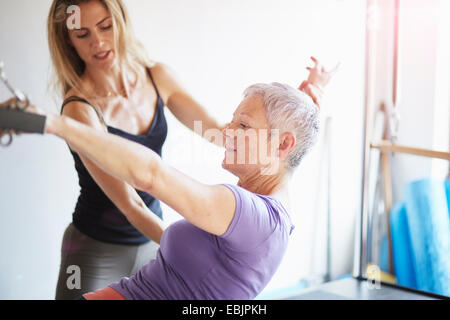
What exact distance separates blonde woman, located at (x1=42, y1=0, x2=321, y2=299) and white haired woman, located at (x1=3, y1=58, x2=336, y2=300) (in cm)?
24

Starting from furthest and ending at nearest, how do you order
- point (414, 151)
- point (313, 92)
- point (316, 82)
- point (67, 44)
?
point (414, 151) → point (316, 82) → point (313, 92) → point (67, 44)

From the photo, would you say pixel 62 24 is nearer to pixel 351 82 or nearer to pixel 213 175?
pixel 213 175

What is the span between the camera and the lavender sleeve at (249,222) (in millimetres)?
1162

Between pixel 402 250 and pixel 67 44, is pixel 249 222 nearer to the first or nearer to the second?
pixel 67 44

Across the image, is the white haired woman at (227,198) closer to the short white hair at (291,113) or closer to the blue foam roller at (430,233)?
the short white hair at (291,113)

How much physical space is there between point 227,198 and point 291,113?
1.32 feet

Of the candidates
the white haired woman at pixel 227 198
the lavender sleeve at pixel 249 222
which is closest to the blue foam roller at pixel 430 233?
the white haired woman at pixel 227 198

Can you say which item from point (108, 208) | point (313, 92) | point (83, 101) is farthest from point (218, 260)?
point (313, 92)

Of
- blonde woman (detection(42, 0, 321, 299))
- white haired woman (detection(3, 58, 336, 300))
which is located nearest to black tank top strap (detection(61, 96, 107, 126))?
blonde woman (detection(42, 0, 321, 299))

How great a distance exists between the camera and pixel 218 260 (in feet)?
4.21

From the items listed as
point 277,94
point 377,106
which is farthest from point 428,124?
point 277,94

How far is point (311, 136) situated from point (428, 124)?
1727 mm

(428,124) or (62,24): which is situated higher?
(62,24)

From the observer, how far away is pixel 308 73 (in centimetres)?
192
